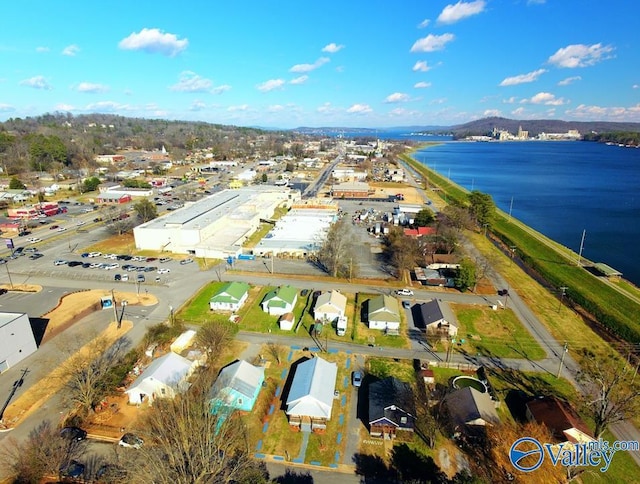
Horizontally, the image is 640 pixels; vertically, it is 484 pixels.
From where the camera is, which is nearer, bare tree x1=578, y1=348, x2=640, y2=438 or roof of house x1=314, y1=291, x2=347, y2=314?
bare tree x1=578, y1=348, x2=640, y2=438

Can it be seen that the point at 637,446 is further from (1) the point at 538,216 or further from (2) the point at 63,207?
(2) the point at 63,207

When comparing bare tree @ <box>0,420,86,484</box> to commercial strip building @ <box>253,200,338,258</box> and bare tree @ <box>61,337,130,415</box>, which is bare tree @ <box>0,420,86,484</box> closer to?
bare tree @ <box>61,337,130,415</box>

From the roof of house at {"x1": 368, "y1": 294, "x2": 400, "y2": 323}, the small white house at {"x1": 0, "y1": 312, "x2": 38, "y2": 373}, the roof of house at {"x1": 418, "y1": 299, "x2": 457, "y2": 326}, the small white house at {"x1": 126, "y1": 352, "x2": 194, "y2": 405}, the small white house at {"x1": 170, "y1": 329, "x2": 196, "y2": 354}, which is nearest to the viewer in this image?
the small white house at {"x1": 126, "y1": 352, "x2": 194, "y2": 405}

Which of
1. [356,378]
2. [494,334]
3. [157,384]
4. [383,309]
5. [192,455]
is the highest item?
[192,455]

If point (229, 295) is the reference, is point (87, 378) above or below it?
above

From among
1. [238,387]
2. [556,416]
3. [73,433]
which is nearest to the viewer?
[73,433]

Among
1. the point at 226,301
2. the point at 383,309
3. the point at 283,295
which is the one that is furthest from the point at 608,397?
the point at 226,301

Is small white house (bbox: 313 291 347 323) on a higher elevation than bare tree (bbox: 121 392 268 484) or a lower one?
lower

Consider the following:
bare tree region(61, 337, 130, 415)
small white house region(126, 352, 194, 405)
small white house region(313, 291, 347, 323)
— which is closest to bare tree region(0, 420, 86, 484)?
bare tree region(61, 337, 130, 415)

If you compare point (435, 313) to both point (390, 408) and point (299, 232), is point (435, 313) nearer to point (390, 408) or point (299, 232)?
point (390, 408)
